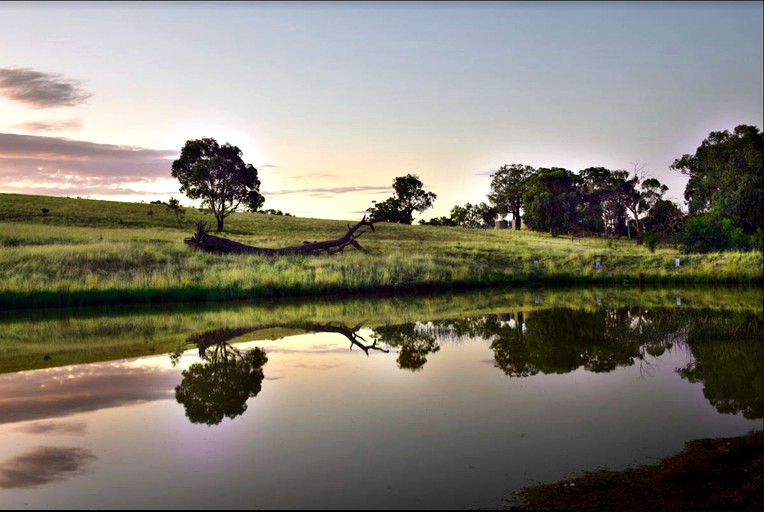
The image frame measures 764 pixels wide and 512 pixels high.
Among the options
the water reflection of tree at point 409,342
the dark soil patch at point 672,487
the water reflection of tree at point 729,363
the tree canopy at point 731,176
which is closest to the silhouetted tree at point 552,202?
the tree canopy at point 731,176

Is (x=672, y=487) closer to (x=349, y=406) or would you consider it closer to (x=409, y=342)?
(x=349, y=406)

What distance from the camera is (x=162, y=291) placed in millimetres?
24188

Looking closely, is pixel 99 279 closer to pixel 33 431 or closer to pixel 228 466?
pixel 33 431

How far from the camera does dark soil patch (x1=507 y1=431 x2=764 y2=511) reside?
5793mm

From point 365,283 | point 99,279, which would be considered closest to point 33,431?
point 99,279

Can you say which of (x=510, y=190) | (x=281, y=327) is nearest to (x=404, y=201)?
(x=510, y=190)

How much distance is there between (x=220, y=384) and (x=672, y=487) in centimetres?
725

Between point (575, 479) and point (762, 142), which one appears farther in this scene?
point (762, 142)

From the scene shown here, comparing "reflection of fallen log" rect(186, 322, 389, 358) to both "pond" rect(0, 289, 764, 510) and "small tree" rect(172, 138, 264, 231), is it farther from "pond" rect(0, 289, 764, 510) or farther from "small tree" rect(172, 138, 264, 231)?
"small tree" rect(172, 138, 264, 231)

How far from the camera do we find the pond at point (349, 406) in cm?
643

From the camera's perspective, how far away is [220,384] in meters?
10.9

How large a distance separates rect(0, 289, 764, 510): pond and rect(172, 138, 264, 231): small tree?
136 feet

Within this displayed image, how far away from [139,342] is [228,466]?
31.1 ft

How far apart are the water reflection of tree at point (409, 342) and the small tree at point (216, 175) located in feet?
147
